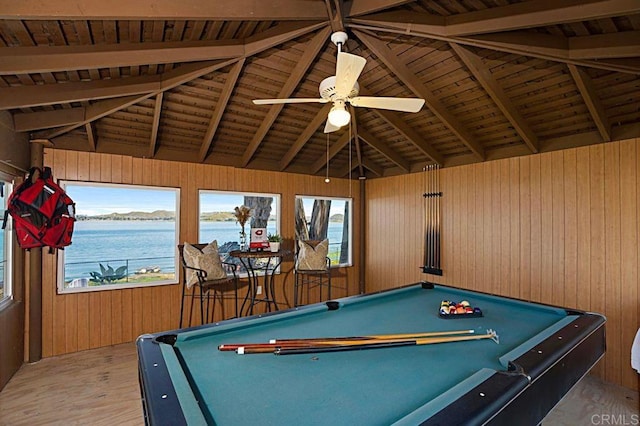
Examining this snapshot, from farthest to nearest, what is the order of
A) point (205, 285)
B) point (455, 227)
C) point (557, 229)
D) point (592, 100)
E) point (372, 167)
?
point (372, 167) → point (455, 227) → point (205, 285) → point (557, 229) → point (592, 100)

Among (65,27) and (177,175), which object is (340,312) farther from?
(177,175)

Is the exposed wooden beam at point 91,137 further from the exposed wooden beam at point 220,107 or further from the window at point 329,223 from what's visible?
the window at point 329,223

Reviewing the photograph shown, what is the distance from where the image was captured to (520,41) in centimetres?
257

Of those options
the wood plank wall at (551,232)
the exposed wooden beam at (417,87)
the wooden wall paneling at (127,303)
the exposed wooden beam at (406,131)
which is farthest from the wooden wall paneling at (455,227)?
the wooden wall paneling at (127,303)

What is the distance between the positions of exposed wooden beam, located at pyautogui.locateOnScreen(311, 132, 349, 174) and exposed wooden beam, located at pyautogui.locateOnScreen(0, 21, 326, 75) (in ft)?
7.95

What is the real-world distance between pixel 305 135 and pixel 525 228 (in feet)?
10.3

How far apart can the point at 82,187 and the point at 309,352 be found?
3.81m

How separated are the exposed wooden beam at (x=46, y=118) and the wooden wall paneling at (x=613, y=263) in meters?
5.56

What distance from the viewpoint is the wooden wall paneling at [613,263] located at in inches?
131

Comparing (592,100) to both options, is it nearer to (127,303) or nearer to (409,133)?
(409,133)

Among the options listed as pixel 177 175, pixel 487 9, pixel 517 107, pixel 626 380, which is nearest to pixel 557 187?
pixel 517 107

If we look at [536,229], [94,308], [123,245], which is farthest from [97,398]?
[536,229]

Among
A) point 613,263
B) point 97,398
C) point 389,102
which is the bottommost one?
point 97,398

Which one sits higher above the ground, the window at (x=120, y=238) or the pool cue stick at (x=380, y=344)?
the window at (x=120, y=238)
